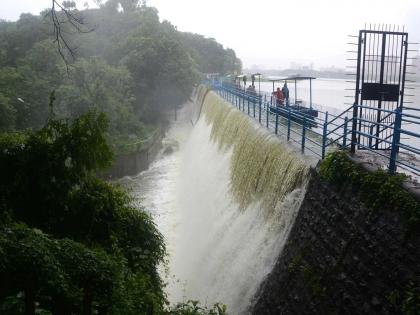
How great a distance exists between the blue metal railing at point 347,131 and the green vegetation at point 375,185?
0.90 ft

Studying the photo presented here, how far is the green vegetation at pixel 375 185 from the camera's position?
5.09 m

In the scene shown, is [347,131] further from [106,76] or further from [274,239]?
[106,76]

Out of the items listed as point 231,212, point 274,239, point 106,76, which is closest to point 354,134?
point 274,239

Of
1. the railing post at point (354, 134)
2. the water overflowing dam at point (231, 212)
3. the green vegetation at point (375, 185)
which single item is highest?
the railing post at point (354, 134)

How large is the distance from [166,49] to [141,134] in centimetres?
971

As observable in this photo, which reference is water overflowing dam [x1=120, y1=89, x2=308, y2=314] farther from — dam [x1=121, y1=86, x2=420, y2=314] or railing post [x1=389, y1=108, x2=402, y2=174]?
railing post [x1=389, y1=108, x2=402, y2=174]

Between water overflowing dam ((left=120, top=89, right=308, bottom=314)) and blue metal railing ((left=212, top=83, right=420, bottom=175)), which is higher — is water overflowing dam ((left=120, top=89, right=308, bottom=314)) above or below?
below

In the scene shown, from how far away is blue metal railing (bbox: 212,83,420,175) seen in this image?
5828 millimetres

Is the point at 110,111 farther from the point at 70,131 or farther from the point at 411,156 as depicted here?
the point at 411,156

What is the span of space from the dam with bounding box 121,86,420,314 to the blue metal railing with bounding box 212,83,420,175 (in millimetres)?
541

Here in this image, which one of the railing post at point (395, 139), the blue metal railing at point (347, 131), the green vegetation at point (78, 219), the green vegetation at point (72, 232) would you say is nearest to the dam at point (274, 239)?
the blue metal railing at point (347, 131)

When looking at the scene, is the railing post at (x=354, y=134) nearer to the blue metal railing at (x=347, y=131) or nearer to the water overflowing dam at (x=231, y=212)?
the blue metal railing at (x=347, y=131)

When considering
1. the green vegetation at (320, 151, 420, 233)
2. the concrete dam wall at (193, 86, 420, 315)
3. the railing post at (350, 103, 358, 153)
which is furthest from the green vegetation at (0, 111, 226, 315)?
the railing post at (350, 103, 358, 153)

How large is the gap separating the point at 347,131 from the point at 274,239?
265cm
